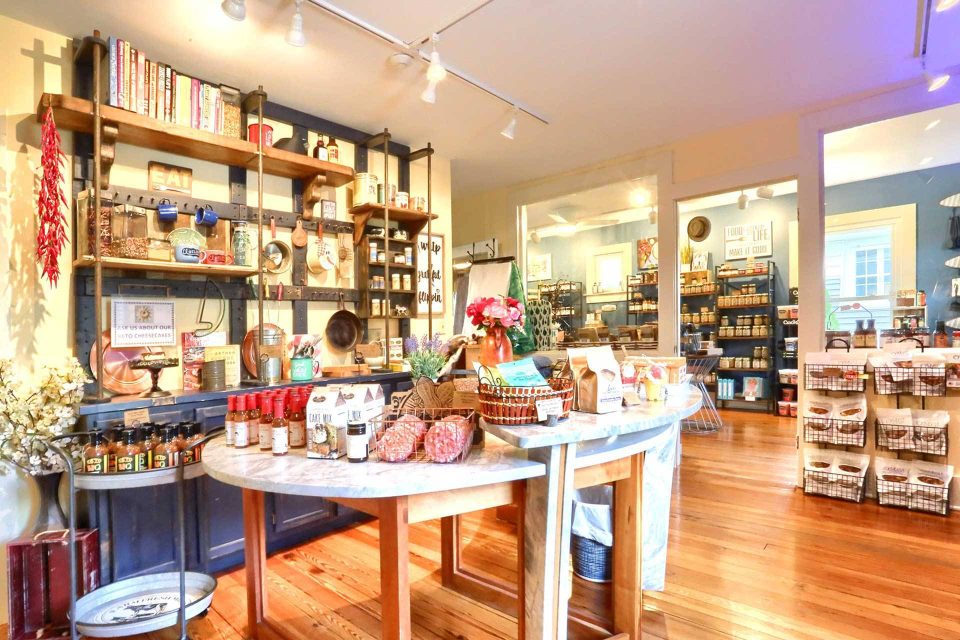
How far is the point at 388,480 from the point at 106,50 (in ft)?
8.59

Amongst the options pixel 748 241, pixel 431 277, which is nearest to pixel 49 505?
pixel 431 277

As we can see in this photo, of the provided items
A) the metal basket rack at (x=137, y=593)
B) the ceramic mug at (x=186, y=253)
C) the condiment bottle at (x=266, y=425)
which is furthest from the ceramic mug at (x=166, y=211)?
the condiment bottle at (x=266, y=425)

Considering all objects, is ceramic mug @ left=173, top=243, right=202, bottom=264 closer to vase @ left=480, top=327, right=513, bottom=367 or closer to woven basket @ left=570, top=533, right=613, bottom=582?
vase @ left=480, top=327, right=513, bottom=367

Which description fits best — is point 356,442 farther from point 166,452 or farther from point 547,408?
point 166,452

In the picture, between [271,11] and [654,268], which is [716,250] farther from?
[271,11]

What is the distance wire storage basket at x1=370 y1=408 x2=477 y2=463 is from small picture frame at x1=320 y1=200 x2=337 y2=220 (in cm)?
250

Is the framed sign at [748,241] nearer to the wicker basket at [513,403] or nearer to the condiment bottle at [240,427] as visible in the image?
the wicker basket at [513,403]

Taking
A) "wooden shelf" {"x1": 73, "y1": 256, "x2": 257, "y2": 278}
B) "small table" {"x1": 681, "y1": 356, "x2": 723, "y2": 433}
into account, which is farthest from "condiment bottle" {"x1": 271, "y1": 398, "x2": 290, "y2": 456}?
"small table" {"x1": 681, "y1": 356, "x2": 723, "y2": 433}

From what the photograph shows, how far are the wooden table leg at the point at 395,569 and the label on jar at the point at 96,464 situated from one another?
4.43 feet

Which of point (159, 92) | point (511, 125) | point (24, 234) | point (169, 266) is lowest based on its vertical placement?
point (169, 266)

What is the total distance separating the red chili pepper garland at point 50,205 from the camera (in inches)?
88.4

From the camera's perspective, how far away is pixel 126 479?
183cm

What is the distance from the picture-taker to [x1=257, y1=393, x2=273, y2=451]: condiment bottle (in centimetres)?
151

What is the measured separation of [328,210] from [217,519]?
2.08m
